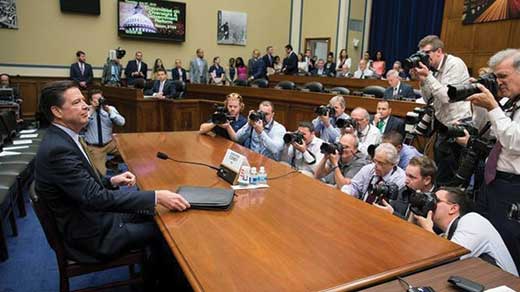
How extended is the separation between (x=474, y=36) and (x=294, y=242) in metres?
7.80

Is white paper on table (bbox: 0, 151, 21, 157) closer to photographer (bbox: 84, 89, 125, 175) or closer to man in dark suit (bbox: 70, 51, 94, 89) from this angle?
photographer (bbox: 84, 89, 125, 175)

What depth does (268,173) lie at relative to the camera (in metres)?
2.27

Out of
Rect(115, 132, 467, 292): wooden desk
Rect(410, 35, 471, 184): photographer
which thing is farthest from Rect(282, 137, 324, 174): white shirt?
Rect(115, 132, 467, 292): wooden desk

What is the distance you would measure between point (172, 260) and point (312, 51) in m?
9.07

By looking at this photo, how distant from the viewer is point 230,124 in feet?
12.0

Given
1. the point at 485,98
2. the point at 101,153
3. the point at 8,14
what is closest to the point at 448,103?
the point at 485,98

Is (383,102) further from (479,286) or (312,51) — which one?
(312,51)

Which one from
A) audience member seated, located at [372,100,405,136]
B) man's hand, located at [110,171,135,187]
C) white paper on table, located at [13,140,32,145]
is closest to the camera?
man's hand, located at [110,171,135,187]

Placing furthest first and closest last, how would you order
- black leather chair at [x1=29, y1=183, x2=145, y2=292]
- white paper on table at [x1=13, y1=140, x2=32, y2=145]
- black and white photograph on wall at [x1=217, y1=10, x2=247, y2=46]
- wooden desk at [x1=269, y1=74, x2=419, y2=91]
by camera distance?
black and white photograph on wall at [x1=217, y1=10, x2=247, y2=46], wooden desk at [x1=269, y1=74, x2=419, y2=91], white paper on table at [x1=13, y1=140, x2=32, y2=145], black leather chair at [x1=29, y1=183, x2=145, y2=292]

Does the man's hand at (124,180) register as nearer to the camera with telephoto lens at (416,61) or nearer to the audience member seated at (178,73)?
the camera with telephoto lens at (416,61)

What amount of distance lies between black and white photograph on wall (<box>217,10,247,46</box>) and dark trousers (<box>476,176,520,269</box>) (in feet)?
28.4

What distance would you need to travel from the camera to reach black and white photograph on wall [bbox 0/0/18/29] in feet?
25.1

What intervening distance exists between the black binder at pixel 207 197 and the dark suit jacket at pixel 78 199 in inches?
7.0

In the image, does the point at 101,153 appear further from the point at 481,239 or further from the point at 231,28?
the point at 231,28
